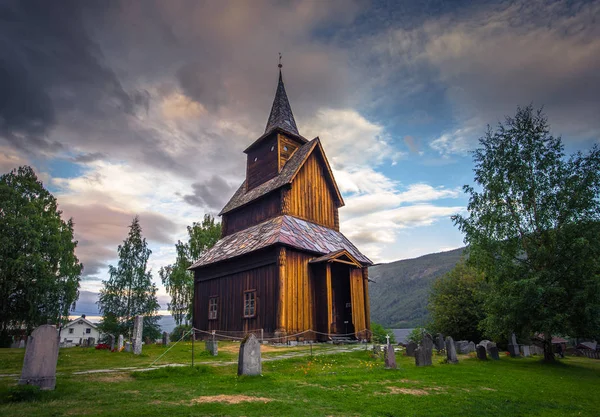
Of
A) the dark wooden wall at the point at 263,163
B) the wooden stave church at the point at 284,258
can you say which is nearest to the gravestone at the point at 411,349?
the wooden stave church at the point at 284,258

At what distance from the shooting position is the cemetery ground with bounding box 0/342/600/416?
22.4 ft

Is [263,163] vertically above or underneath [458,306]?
above

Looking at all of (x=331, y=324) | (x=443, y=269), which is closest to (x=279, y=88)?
(x=331, y=324)

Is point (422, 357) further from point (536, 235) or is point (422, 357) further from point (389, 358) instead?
point (536, 235)

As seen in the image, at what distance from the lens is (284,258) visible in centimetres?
1944

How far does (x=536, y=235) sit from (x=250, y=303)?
15826 mm

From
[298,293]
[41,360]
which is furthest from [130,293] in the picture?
[41,360]

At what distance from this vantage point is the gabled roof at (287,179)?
24094 millimetres

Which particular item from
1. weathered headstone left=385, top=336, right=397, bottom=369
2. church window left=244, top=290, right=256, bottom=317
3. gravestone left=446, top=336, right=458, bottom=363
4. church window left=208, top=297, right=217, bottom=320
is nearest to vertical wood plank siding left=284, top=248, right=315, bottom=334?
church window left=244, top=290, right=256, bottom=317

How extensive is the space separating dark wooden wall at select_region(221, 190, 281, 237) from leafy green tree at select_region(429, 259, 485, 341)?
1587 cm

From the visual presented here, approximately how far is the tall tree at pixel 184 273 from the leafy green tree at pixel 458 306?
935 inches

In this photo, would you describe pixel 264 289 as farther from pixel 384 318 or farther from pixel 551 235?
pixel 384 318

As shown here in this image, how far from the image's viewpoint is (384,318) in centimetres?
15438

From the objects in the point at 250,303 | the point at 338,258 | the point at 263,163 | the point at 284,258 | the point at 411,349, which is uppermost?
the point at 263,163
